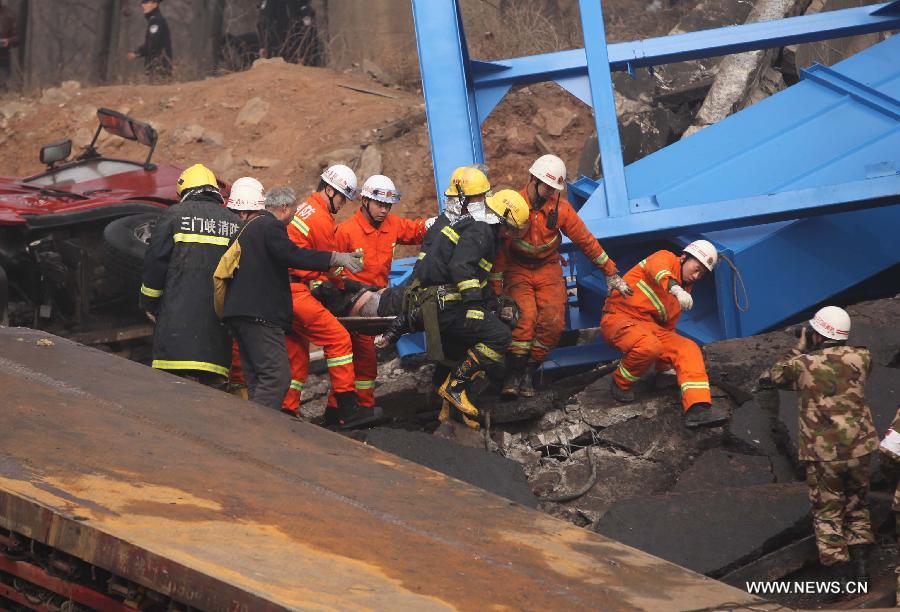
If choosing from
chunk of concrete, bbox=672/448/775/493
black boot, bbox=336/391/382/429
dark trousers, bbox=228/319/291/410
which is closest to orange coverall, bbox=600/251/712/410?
chunk of concrete, bbox=672/448/775/493

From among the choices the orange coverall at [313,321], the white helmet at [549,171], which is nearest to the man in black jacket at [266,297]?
the orange coverall at [313,321]

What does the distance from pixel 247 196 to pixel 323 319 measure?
81cm

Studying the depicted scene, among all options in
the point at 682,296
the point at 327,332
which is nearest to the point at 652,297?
the point at 682,296

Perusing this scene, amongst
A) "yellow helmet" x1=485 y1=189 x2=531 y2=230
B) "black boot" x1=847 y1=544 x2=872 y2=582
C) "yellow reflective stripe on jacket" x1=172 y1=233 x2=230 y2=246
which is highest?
"yellow reflective stripe on jacket" x1=172 y1=233 x2=230 y2=246

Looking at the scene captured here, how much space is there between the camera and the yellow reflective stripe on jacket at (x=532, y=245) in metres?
7.09

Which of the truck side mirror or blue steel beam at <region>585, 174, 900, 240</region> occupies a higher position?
the truck side mirror

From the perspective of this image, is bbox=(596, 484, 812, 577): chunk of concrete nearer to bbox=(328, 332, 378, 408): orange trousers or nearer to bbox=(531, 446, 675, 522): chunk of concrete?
bbox=(531, 446, 675, 522): chunk of concrete

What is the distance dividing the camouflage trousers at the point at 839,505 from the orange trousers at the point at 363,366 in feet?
8.90

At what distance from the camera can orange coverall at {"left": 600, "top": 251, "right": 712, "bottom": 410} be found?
661 centimetres

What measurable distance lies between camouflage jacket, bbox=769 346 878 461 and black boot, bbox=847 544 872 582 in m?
0.43

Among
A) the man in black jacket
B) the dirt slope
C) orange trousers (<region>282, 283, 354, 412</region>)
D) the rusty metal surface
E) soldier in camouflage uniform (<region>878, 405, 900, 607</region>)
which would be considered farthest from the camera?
the dirt slope

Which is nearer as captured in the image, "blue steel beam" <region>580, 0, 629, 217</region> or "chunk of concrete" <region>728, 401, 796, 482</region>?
"chunk of concrete" <region>728, 401, 796, 482</region>

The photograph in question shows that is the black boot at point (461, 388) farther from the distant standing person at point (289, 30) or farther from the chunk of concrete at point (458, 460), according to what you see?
the distant standing person at point (289, 30)

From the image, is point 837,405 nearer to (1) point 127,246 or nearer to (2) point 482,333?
(2) point 482,333
